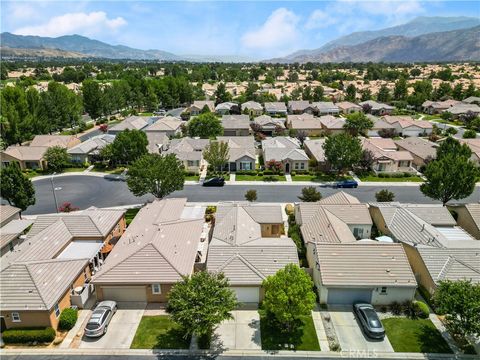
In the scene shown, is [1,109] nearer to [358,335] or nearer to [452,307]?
[358,335]

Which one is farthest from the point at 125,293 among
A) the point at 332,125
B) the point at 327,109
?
the point at 327,109

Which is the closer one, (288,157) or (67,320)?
(67,320)

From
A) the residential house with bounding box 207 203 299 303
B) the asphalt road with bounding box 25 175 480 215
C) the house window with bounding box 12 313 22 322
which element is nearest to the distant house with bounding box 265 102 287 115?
the asphalt road with bounding box 25 175 480 215

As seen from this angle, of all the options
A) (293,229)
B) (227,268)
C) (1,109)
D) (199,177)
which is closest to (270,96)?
(199,177)

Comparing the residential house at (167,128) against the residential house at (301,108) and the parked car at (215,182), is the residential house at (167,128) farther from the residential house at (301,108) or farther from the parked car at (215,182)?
the residential house at (301,108)

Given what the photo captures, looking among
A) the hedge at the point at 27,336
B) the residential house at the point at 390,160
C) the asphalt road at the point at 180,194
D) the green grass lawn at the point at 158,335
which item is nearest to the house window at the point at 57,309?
the hedge at the point at 27,336

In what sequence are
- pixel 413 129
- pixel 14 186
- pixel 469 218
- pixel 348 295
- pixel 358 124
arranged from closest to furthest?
1. pixel 348 295
2. pixel 469 218
3. pixel 14 186
4. pixel 358 124
5. pixel 413 129

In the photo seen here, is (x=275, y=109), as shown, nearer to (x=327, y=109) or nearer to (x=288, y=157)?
(x=327, y=109)
